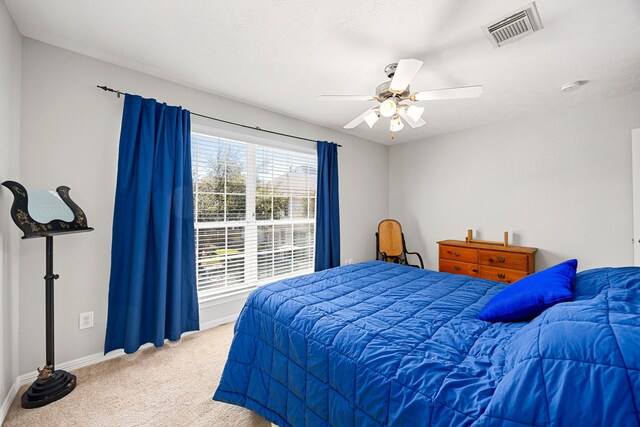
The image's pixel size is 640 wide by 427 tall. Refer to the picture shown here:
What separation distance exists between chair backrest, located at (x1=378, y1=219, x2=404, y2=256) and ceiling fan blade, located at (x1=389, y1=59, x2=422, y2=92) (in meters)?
2.81

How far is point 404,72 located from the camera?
1.72 meters

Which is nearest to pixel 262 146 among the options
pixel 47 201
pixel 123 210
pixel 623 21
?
pixel 123 210

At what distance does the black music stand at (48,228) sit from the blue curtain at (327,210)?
8.36ft

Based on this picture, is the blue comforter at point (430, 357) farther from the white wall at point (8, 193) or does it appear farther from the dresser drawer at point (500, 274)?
the dresser drawer at point (500, 274)

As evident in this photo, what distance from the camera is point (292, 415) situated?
1375mm

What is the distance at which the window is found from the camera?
114 inches

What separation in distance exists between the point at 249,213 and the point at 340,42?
6.71 feet

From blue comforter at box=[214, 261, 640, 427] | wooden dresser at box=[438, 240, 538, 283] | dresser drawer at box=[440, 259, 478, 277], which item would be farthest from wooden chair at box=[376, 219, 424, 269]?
blue comforter at box=[214, 261, 640, 427]

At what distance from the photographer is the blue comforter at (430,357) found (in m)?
0.71

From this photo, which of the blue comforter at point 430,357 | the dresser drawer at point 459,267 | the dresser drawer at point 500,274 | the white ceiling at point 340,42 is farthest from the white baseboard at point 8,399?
the dresser drawer at point 500,274

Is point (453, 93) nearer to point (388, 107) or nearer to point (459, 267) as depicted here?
point (388, 107)

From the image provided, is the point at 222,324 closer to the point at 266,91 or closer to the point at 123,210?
the point at 123,210

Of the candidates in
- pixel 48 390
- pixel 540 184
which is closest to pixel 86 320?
pixel 48 390

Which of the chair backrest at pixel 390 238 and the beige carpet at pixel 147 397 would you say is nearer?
the beige carpet at pixel 147 397
